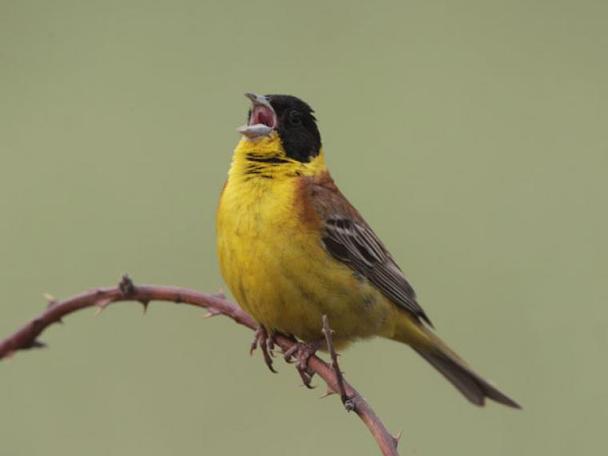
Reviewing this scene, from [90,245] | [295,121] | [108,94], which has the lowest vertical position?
[90,245]

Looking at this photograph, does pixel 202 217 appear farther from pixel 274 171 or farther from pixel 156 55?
pixel 274 171

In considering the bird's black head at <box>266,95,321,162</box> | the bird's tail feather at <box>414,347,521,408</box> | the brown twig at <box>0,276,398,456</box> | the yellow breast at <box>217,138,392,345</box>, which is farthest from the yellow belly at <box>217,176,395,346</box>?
the brown twig at <box>0,276,398,456</box>

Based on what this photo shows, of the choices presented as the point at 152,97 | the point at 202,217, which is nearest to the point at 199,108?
the point at 152,97

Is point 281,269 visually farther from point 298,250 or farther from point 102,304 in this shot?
point 102,304

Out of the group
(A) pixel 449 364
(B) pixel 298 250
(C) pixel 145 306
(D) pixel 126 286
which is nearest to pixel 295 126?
(B) pixel 298 250

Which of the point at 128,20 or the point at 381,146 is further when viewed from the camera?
the point at 128,20

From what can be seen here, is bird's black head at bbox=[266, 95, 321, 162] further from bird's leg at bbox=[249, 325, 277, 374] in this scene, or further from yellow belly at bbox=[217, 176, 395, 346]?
bird's leg at bbox=[249, 325, 277, 374]

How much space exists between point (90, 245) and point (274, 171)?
2219 millimetres

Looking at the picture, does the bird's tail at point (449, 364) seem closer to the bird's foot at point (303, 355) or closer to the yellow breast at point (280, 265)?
the yellow breast at point (280, 265)

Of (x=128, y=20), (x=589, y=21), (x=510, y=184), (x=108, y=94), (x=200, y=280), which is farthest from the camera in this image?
(x=589, y=21)

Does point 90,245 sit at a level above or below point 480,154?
below

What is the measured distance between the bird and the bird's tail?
10 mm

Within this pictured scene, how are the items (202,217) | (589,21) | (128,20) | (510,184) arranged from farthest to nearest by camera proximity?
1. (589,21)
2. (128,20)
3. (510,184)
4. (202,217)

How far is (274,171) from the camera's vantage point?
186 inches
